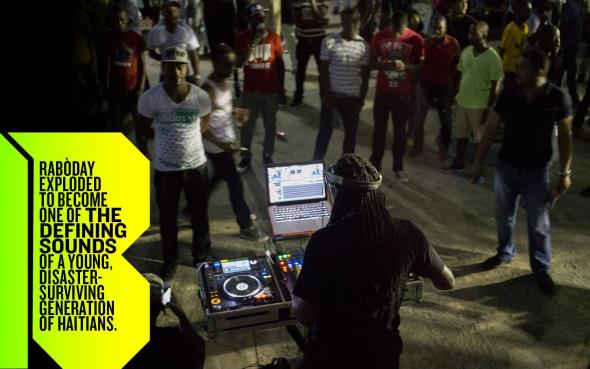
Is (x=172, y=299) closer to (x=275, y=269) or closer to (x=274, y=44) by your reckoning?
(x=275, y=269)

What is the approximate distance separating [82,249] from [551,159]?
145 inches

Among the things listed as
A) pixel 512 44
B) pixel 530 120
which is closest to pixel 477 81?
pixel 512 44

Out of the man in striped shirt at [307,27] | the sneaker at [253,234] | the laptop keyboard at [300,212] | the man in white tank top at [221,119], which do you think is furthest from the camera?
the man in striped shirt at [307,27]

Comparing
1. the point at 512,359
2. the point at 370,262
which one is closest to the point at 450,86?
the point at 512,359

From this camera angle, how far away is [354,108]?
20.7ft

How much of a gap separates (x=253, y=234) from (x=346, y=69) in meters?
2.16

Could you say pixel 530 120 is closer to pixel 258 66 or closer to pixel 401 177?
pixel 401 177

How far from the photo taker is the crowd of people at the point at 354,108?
97.9 inches

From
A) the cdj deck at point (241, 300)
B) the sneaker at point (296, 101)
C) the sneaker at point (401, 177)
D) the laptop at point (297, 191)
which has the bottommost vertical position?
the sneaker at point (401, 177)

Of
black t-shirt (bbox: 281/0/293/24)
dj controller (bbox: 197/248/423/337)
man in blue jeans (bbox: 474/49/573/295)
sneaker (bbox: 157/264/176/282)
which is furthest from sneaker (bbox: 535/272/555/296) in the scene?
black t-shirt (bbox: 281/0/293/24)

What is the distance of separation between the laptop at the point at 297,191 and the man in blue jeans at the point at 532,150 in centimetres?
165

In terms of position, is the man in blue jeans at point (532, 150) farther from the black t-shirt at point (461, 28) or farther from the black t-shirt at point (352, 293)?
the black t-shirt at point (461, 28)

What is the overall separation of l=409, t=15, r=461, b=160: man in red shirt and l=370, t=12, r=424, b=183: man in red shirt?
398 mm

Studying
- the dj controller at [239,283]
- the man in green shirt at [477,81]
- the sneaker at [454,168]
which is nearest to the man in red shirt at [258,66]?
the man in green shirt at [477,81]
